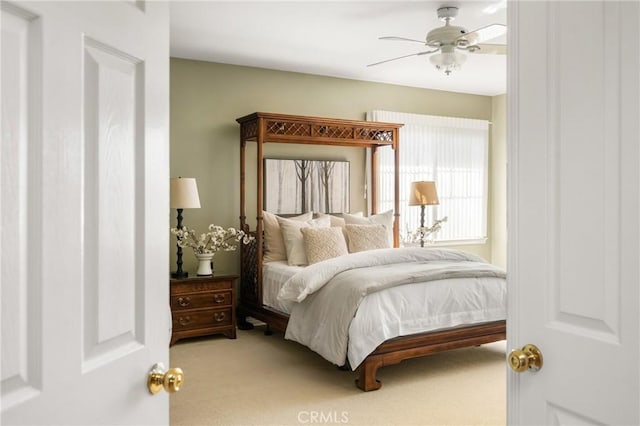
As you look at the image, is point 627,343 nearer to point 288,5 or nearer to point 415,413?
point 415,413

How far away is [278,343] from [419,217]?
268 cm

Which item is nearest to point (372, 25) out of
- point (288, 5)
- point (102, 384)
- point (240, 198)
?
point (288, 5)

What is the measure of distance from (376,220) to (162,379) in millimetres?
4677

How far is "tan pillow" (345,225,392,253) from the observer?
5.29 meters

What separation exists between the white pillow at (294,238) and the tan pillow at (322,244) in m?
0.07

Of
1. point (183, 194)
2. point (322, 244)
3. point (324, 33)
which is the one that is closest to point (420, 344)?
point (322, 244)

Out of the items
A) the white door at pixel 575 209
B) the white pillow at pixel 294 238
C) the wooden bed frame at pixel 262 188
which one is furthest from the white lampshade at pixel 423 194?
the white door at pixel 575 209

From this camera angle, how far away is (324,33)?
4.62m

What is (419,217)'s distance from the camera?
266 inches

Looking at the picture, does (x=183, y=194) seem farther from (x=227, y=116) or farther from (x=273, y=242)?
(x=227, y=116)

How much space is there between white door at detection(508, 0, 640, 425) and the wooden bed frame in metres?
2.51

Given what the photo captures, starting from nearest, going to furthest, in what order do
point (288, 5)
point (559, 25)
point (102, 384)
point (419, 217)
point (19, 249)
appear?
1. point (19, 249)
2. point (102, 384)
3. point (559, 25)
4. point (288, 5)
5. point (419, 217)

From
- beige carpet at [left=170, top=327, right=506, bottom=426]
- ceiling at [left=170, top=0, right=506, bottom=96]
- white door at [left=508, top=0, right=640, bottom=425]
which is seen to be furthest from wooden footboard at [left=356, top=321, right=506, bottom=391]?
ceiling at [left=170, top=0, right=506, bottom=96]

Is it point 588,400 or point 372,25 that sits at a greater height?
point 372,25
